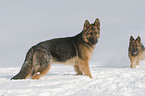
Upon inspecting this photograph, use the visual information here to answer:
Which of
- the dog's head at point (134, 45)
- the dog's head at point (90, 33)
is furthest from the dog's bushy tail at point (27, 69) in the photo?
the dog's head at point (134, 45)

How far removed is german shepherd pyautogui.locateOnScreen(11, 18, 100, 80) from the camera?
22.0 feet

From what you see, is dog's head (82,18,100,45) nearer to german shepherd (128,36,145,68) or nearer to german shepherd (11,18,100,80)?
german shepherd (11,18,100,80)

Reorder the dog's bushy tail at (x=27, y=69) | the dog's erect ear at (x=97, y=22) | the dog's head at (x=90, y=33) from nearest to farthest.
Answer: the dog's bushy tail at (x=27, y=69)
the dog's head at (x=90, y=33)
the dog's erect ear at (x=97, y=22)

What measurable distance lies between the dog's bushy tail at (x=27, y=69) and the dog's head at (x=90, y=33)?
7.44 feet

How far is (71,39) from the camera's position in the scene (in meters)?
7.64

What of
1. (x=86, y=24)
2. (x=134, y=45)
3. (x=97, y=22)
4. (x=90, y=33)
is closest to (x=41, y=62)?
(x=90, y=33)

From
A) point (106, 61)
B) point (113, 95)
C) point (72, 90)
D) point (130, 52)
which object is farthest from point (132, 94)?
point (106, 61)

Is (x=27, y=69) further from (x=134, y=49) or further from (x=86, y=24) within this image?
(x=134, y=49)

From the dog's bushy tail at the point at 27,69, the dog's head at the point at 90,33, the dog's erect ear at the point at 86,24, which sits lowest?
the dog's bushy tail at the point at 27,69

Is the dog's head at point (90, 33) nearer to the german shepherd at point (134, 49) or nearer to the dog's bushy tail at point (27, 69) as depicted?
the dog's bushy tail at point (27, 69)

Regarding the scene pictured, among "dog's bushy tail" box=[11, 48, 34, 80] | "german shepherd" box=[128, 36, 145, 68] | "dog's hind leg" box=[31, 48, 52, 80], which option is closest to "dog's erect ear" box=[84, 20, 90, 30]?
"dog's hind leg" box=[31, 48, 52, 80]

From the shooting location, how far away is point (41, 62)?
6699 mm

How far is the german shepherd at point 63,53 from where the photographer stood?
671cm

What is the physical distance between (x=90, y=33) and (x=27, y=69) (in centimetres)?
292
